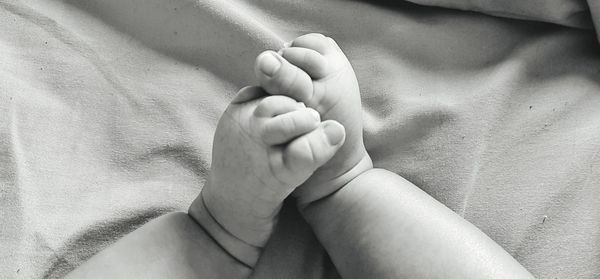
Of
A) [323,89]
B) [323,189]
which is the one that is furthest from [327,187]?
[323,89]

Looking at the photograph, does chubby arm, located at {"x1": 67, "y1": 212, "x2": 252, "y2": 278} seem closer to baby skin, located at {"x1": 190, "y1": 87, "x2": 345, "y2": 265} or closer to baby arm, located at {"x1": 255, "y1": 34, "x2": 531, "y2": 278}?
baby skin, located at {"x1": 190, "y1": 87, "x2": 345, "y2": 265}

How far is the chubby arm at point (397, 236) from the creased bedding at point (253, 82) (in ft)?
0.19

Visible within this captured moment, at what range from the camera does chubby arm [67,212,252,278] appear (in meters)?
0.72

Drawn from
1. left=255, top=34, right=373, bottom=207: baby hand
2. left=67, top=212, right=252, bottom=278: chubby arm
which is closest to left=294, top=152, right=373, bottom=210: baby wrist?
left=255, top=34, right=373, bottom=207: baby hand

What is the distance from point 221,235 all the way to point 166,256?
64 mm

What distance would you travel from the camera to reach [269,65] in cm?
68

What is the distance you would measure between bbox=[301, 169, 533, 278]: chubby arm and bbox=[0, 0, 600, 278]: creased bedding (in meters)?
0.06

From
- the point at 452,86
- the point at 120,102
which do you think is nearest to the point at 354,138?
the point at 452,86

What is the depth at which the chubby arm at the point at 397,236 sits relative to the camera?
697mm

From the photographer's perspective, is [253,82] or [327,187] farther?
[253,82]

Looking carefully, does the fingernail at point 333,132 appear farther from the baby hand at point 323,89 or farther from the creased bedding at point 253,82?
the creased bedding at point 253,82

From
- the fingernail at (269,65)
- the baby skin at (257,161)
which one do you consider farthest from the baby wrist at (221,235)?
the fingernail at (269,65)

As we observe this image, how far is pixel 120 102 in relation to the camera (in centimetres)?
87

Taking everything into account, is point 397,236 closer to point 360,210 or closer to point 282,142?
point 360,210
